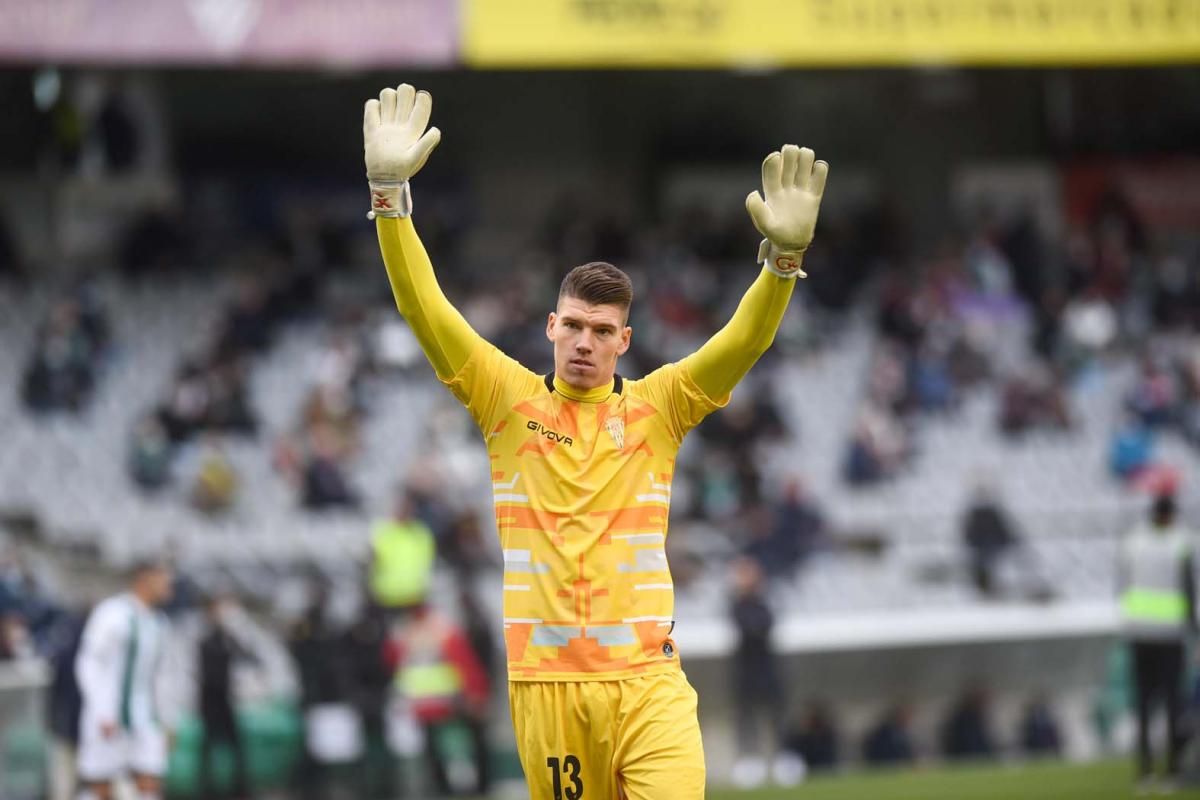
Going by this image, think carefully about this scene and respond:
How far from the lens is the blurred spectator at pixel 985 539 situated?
65.1 feet

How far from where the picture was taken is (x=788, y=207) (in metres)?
5.86

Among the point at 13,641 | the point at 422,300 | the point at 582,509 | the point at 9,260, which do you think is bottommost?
the point at 13,641

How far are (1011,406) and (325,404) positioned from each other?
25.8 feet

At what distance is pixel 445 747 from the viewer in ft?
52.0

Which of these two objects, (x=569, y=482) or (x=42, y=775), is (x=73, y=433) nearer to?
(x=42, y=775)

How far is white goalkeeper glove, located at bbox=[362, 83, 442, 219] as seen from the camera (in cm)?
580

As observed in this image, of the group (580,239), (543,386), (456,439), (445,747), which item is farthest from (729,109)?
(543,386)

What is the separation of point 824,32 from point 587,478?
636 inches

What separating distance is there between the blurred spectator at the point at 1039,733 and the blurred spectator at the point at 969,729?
0.38 m

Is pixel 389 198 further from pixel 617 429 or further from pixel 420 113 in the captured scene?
pixel 617 429

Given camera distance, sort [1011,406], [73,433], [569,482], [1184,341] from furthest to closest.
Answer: [1184,341] → [1011,406] → [73,433] → [569,482]

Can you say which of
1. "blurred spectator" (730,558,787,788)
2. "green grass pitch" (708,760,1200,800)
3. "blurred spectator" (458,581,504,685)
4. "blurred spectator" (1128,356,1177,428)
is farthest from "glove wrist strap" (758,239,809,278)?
"blurred spectator" (1128,356,1177,428)

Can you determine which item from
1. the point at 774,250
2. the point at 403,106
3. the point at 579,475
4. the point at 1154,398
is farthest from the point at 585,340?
the point at 1154,398

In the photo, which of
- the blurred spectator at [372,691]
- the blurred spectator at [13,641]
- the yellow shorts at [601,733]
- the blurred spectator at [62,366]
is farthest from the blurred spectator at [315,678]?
the yellow shorts at [601,733]
